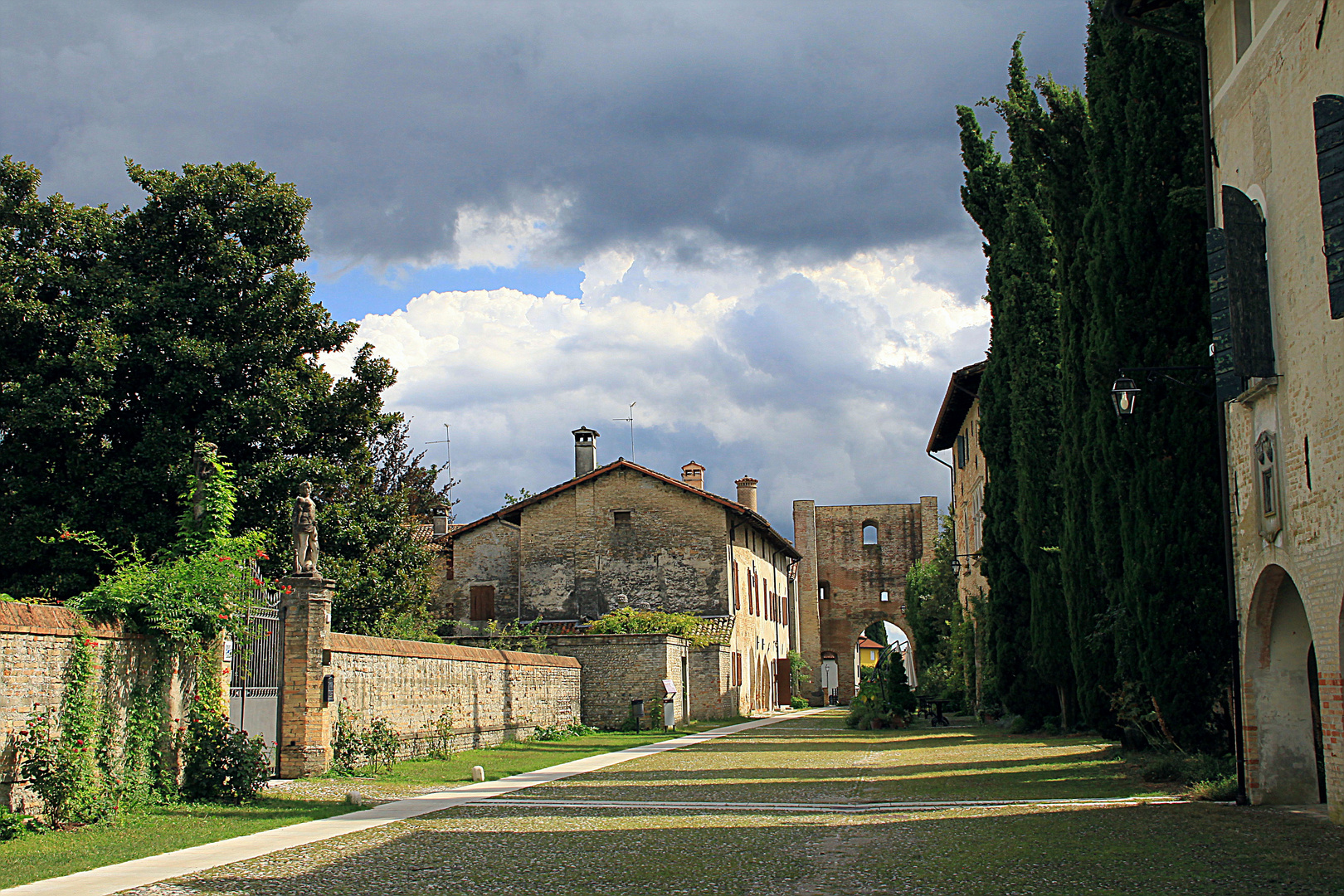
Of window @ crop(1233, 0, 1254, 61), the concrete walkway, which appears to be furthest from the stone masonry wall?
window @ crop(1233, 0, 1254, 61)

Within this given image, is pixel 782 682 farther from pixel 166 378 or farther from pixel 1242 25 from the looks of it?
pixel 1242 25

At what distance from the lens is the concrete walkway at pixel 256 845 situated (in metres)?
7.38

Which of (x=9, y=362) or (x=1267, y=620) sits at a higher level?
(x=9, y=362)

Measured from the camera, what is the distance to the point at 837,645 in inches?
2307

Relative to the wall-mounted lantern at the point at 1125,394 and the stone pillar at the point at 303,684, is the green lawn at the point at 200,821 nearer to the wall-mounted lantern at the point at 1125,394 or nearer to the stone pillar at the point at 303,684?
the stone pillar at the point at 303,684

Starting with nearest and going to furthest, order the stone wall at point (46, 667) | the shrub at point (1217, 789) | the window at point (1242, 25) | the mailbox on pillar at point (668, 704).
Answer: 1. the stone wall at point (46, 667)
2. the window at point (1242, 25)
3. the shrub at point (1217, 789)
4. the mailbox on pillar at point (668, 704)

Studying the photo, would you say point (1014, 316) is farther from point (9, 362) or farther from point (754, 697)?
point (754, 697)

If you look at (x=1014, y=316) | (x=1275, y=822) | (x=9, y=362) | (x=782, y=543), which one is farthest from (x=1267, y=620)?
(x=782, y=543)

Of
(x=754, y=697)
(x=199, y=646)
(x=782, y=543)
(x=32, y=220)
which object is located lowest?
(x=754, y=697)

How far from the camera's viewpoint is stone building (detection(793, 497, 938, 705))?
2303 inches

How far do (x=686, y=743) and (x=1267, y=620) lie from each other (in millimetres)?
14766

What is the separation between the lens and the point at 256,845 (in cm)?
923

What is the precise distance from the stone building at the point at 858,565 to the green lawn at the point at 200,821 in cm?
4141

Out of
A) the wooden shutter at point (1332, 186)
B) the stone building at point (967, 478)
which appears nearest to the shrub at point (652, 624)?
the stone building at point (967, 478)
